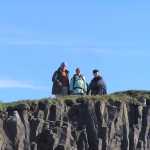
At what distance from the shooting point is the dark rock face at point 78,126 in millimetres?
70812

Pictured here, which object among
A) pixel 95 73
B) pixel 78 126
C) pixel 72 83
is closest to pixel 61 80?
pixel 72 83

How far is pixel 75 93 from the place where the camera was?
245 ft

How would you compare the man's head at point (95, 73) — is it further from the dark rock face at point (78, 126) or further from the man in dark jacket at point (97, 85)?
the dark rock face at point (78, 126)

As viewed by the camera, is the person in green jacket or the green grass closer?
the green grass

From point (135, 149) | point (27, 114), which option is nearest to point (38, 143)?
point (27, 114)

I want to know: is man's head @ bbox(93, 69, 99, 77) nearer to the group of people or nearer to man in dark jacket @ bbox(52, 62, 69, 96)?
the group of people

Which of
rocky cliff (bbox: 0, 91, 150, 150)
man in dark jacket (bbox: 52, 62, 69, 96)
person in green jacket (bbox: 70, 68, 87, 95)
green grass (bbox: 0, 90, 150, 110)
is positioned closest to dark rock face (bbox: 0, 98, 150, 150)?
rocky cliff (bbox: 0, 91, 150, 150)

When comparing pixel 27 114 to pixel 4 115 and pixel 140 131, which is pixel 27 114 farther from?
pixel 140 131

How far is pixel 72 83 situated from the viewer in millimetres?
74438

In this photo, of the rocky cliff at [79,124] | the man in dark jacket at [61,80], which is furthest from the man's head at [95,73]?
the man in dark jacket at [61,80]

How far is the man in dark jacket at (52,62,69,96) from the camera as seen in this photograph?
74375 mm

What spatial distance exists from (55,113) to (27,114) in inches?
67.0

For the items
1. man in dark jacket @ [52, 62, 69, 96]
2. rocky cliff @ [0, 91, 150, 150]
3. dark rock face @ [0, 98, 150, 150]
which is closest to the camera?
dark rock face @ [0, 98, 150, 150]

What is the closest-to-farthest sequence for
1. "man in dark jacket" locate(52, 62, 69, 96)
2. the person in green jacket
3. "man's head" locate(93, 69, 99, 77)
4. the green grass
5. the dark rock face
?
the dark rock face → the green grass → the person in green jacket → "man in dark jacket" locate(52, 62, 69, 96) → "man's head" locate(93, 69, 99, 77)
